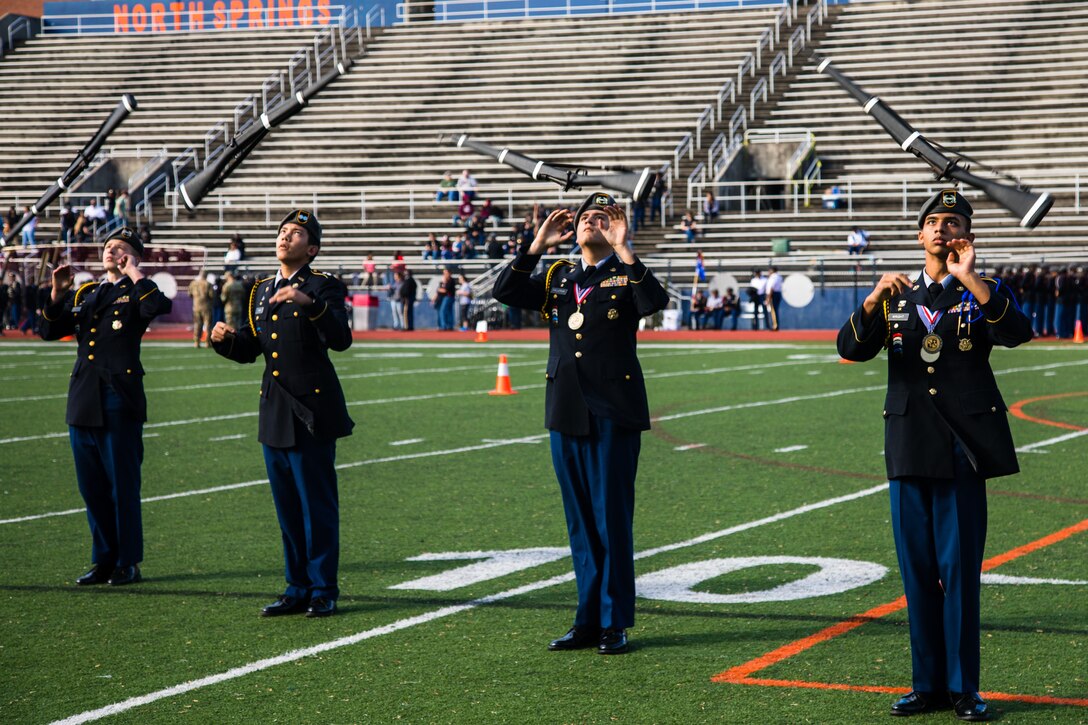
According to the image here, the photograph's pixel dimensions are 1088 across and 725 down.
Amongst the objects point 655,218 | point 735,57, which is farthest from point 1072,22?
point 655,218

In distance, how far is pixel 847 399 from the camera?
1761 cm

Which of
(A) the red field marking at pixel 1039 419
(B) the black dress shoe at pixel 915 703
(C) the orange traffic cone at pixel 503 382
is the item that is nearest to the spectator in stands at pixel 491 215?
(C) the orange traffic cone at pixel 503 382

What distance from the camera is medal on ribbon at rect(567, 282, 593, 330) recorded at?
663 centimetres

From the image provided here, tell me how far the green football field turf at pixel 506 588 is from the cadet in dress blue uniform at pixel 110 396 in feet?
1.03

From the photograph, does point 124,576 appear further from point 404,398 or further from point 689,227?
point 689,227

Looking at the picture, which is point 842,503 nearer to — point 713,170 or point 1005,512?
point 1005,512

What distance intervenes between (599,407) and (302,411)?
58.4 inches

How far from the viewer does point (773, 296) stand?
34.3 metres

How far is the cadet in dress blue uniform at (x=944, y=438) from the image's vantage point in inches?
213

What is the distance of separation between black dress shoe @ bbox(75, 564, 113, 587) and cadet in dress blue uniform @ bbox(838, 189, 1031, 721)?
14.1 ft

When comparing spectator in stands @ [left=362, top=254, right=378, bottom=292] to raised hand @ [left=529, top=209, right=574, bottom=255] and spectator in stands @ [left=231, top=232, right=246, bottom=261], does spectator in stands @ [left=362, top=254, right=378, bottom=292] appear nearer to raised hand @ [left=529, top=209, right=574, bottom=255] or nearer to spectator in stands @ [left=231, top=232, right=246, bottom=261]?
spectator in stands @ [left=231, top=232, right=246, bottom=261]

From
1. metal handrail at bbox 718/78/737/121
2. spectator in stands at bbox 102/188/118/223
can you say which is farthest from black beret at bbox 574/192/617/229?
spectator in stands at bbox 102/188/118/223

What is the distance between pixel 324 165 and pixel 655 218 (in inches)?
426

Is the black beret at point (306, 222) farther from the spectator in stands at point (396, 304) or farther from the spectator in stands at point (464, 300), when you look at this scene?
the spectator in stands at point (396, 304)
